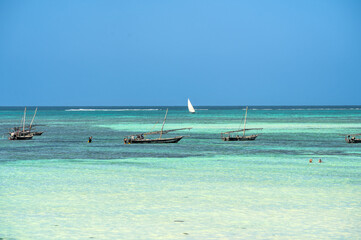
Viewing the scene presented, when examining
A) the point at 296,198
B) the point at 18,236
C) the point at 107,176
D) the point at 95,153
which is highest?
the point at 95,153

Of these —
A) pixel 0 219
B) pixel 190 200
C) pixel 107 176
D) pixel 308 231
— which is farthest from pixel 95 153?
pixel 308 231

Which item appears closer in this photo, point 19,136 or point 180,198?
point 180,198

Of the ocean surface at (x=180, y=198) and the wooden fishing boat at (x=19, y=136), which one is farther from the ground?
the wooden fishing boat at (x=19, y=136)

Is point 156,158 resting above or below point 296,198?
above

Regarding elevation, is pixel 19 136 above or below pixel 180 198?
above

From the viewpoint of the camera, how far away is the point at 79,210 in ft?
69.6

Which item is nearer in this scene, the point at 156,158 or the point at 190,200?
the point at 190,200

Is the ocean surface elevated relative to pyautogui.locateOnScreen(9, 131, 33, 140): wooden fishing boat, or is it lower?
lower

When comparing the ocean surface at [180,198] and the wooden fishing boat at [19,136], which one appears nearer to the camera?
the ocean surface at [180,198]

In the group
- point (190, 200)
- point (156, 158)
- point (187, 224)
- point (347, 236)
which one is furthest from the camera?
point (156, 158)

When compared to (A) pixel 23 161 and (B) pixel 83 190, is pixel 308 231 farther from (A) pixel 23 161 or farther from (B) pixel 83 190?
(A) pixel 23 161

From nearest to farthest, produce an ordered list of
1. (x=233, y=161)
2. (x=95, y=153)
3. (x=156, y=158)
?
(x=233, y=161), (x=156, y=158), (x=95, y=153)

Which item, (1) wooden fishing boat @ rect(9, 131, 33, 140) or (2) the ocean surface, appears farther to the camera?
(1) wooden fishing boat @ rect(9, 131, 33, 140)

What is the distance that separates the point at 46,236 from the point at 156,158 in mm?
26561
